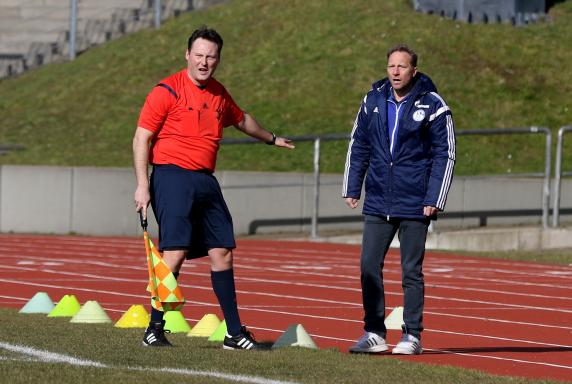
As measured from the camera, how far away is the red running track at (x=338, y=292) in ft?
32.5

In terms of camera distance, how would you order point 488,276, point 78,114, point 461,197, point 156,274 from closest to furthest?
point 156,274 < point 488,276 < point 461,197 < point 78,114

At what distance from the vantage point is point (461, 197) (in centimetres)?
2378

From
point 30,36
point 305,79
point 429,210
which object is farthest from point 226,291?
point 30,36

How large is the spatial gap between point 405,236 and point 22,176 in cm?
1584

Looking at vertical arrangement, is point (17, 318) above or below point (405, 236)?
below

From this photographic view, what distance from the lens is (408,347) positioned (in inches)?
360

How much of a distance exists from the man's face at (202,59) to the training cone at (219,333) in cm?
160

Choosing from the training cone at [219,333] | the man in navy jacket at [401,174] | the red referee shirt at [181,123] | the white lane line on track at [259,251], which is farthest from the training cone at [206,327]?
the white lane line on track at [259,251]

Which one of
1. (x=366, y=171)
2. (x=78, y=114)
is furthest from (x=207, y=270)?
(x=78, y=114)

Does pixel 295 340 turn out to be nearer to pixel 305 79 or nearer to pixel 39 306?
pixel 39 306

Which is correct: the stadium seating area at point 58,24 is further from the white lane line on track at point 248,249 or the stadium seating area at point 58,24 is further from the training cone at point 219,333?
the training cone at point 219,333

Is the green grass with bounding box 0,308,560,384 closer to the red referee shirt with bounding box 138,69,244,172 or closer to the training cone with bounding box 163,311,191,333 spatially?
the training cone with bounding box 163,311,191,333

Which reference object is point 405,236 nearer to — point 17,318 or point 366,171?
point 366,171

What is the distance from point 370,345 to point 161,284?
1.28 metres
